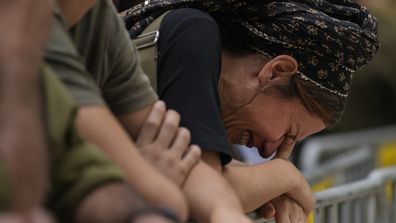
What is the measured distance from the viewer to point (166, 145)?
2.22 meters

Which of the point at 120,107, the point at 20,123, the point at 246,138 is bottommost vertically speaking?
the point at 246,138

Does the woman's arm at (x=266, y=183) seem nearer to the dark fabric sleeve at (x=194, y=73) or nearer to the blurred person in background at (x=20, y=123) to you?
the dark fabric sleeve at (x=194, y=73)

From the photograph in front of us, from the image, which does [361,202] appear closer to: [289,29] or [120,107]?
[289,29]

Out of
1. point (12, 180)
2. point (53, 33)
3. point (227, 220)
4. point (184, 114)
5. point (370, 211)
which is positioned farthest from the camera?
point (370, 211)

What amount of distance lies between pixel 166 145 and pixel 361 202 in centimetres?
205

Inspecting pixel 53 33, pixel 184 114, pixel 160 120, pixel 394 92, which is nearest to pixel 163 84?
pixel 184 114

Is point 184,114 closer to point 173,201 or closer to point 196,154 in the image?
point 196,154

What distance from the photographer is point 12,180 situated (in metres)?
1.45

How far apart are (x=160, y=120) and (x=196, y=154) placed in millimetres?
104

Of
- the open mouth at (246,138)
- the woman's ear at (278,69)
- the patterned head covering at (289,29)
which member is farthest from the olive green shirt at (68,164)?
the open mouth at (246,138)

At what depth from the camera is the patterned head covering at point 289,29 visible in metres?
2.71

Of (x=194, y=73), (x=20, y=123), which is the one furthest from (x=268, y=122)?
(x=20, y=123)

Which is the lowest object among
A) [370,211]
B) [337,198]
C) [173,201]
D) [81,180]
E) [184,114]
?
[370,211]

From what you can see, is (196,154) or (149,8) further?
(149,8)
